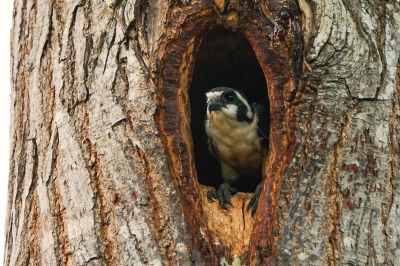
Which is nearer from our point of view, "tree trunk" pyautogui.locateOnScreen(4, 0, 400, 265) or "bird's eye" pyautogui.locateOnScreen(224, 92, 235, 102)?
"tree trunk" pyautogui.locateOnScreen(4, 0, 400, 265)

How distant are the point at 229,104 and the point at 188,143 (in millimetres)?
1635

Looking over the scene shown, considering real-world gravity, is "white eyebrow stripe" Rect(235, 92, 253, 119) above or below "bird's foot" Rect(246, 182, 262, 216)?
above

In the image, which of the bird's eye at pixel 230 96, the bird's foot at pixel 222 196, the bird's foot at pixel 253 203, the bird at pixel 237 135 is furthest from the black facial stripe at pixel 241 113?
the bird's foot at pixel 253 203

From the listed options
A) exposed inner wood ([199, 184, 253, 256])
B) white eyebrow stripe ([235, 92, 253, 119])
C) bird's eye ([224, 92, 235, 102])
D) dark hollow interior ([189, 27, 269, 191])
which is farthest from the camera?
white eyebrow stripe ([235, 92, 253, 119])

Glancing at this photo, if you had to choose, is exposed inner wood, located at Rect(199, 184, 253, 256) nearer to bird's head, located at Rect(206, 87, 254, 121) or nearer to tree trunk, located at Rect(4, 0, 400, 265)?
tree trunk, located at Rect(4, 0, 400, 265)

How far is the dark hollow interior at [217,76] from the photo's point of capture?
5.65 meters

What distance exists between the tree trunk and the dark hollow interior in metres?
0.95

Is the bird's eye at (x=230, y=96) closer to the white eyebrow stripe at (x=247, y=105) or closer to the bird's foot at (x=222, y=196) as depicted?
the white eyebrow stripe at (x=247, y=105)

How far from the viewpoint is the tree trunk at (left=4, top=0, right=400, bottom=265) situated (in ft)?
12.8

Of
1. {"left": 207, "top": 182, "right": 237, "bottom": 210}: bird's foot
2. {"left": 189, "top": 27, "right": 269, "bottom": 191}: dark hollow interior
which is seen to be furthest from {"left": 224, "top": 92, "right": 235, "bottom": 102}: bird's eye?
{"left": 207, "top": 182, "right": 237, "bottom": 210}: bird's foot

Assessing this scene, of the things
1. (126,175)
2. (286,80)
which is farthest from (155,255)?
(286,80)

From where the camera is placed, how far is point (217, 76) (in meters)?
6.34

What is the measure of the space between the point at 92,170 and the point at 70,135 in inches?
11.0

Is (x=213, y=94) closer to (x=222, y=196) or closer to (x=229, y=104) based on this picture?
(x=229, y=104)
